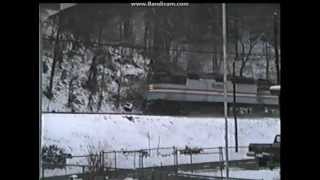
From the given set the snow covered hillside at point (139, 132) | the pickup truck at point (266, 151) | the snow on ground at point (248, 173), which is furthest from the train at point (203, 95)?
the snow on ground at point (248, 173)

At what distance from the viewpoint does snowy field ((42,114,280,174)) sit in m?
3.49

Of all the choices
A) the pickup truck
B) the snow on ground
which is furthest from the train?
the snow on ground

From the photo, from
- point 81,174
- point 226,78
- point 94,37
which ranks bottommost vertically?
point 81,174

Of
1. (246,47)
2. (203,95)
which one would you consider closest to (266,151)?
(203,95)

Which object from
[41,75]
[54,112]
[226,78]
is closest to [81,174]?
[54,112]

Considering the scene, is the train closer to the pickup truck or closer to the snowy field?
the snowy field

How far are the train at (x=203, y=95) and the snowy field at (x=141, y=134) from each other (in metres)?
0.08

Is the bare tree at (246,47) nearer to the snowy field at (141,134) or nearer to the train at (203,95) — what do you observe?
the train at (203,95)

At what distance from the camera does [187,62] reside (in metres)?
3.67

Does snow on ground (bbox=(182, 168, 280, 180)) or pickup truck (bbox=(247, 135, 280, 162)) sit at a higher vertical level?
pickup truck (bbox=(247, 135, 280, 162))

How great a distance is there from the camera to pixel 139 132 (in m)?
3.52

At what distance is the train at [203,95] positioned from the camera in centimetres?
356
